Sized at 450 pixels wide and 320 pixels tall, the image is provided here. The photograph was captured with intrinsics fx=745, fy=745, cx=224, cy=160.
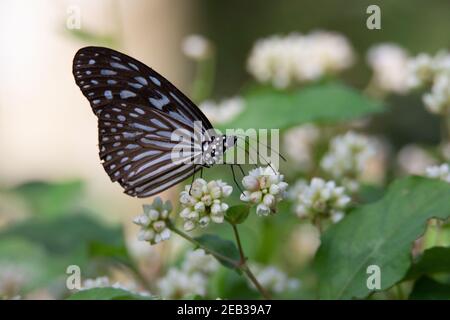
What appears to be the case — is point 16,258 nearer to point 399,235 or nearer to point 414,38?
point 399,235

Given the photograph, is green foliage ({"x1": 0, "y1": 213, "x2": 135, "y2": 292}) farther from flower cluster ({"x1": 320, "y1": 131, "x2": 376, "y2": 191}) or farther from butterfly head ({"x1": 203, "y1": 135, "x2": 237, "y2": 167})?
flower cluster ({"x1": 320, "y1": 131, "x2": 376, "y2": 191})

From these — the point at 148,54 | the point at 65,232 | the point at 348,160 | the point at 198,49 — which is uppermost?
the point at 148,54

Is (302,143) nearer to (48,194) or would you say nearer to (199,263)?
(199,263)

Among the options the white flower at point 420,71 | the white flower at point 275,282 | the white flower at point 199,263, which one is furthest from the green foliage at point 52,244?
the white flower at point 420,71

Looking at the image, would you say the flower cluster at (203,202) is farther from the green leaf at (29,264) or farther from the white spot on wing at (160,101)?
the green leaf at (29,264)

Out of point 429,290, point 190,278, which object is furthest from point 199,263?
point 429,290

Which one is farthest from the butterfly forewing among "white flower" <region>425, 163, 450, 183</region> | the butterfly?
"white flower" <region>425, 163, 450, 183</region>
